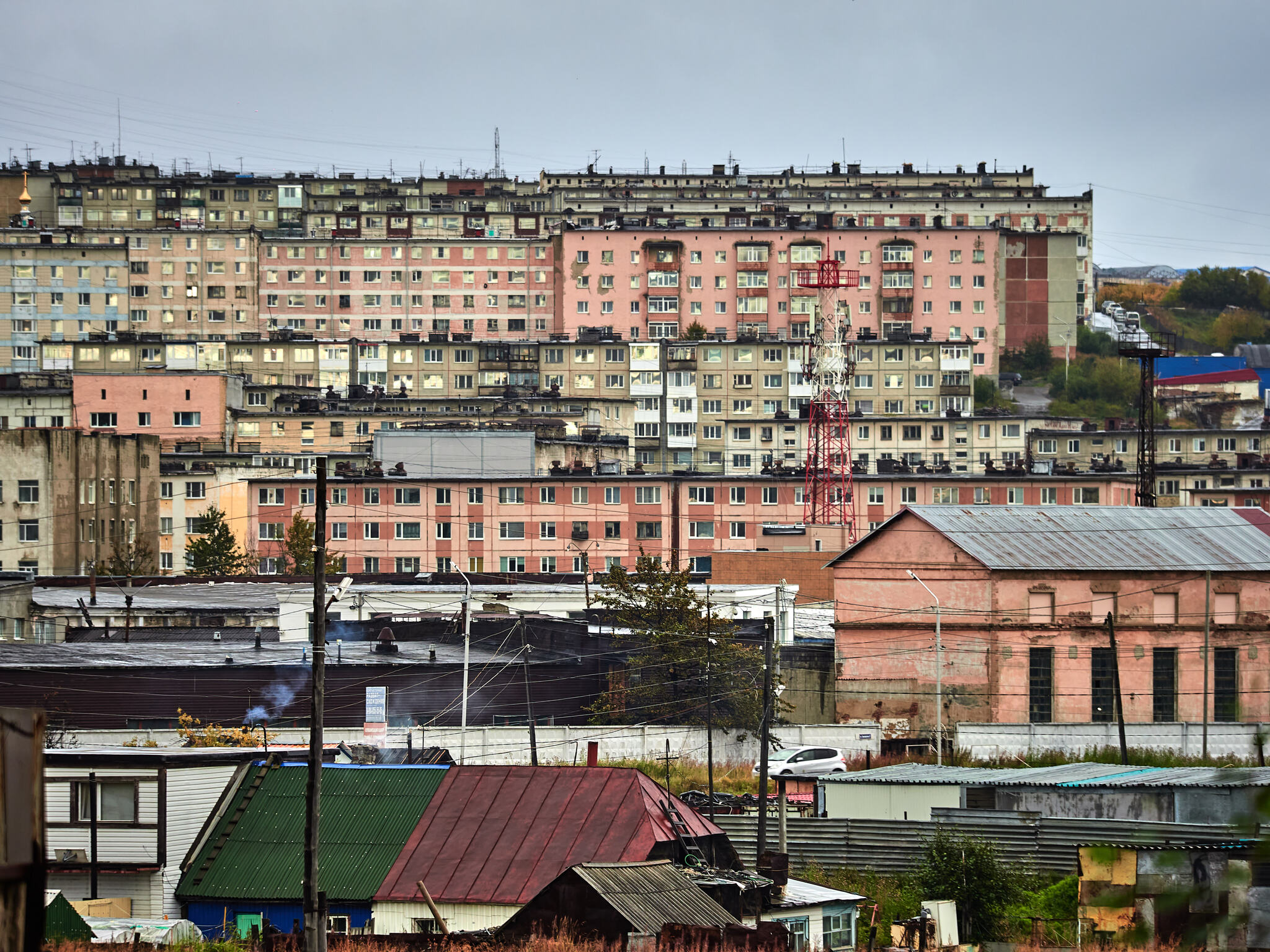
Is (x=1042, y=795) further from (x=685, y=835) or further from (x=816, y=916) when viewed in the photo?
(x=816, y=916)

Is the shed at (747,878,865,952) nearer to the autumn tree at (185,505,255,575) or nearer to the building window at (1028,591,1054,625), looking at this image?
the building window at (1028,591,1054,625)

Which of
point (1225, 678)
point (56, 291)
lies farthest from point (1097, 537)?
point (56, 291)

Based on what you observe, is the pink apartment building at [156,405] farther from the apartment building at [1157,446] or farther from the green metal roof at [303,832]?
the green metal roof at [303,832]

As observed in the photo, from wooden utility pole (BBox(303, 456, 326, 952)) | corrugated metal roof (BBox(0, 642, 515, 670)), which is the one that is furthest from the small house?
corrugated metal roof (BBox(0, 642, 515, 670))

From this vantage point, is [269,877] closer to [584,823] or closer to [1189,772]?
[584,823]

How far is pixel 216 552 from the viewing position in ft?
258

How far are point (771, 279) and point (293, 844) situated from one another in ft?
318

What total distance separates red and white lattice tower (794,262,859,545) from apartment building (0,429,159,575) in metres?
33.2

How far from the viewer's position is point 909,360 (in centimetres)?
11312

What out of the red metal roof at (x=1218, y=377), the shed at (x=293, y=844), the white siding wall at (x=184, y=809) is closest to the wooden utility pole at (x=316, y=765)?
the shed at (x=293, y=844)

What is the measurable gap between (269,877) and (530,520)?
58.0 metres

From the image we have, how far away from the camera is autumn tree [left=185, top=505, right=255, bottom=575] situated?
78.9 metres

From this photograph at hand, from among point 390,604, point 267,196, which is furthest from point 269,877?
point 267,196

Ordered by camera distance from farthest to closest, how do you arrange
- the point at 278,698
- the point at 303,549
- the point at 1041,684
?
the point at 303,549 < the point at 1041,684 < the point at 278,698
